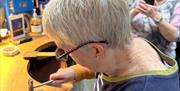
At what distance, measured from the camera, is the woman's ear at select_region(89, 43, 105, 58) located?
2.75 feet

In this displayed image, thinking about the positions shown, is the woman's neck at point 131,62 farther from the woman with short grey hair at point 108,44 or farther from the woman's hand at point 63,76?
the woman's hand at point 63,76

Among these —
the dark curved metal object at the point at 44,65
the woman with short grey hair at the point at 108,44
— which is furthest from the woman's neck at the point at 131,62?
the dark curved metal object at the point at 44,65

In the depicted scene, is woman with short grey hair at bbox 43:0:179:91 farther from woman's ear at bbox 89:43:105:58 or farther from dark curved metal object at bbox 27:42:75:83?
dark curved metal object at bbox 27:42:75:83

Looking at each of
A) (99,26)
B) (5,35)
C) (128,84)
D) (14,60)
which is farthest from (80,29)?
(5,35)

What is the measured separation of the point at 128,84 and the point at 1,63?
0.96m

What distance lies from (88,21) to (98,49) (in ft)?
0.32

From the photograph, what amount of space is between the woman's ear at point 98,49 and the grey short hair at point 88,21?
0.06ft

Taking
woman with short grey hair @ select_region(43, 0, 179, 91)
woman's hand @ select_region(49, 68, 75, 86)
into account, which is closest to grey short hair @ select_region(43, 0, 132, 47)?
woman with short grey hair @ select_region(43, 0, 179, 91)

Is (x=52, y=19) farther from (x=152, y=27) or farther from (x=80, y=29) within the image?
(x=152, y=27)

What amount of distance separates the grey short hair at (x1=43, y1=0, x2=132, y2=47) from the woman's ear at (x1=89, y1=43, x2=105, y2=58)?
2cm

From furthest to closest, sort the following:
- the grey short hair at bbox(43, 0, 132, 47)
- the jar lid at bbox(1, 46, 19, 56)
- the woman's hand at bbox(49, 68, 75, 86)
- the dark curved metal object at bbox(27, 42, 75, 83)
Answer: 1. the dark curved metal object at bbox(27, 42, 75, 83)
2. the jar lid at bbox(1, 46, 19, 56)
3. the woman's hand at bbox(49, 68, 75, 86)
4. the grey short hair at bbox(43, 0, 132, 47)

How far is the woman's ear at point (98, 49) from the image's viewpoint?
0.84 meters

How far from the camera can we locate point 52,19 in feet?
2.66

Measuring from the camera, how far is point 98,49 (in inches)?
33.3
